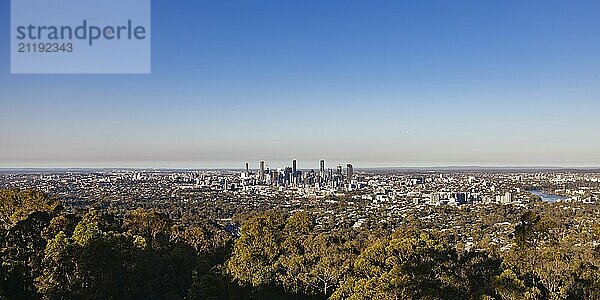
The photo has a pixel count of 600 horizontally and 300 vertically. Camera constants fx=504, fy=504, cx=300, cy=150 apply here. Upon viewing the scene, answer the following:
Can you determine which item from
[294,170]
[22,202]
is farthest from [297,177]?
[22,202]

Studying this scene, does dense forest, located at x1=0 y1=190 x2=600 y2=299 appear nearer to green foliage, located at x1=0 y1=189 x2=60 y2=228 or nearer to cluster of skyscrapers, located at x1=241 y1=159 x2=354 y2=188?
green foliage, located at x1=0 y1=189 x2=60 y2=228

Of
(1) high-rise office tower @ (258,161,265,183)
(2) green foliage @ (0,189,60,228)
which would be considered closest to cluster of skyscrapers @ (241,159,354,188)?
(1) high-rise office tower @ (258,161,265,183)

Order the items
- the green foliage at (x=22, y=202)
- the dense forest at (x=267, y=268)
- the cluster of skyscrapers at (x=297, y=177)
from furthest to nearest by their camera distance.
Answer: the cluster of skyscrapers at (x=297, y=177), the green foliage at (x=22, y=202), the dense forest at (x=267, y=268)

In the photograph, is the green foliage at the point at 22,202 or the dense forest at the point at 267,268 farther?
the green foliage at the point at 22,202

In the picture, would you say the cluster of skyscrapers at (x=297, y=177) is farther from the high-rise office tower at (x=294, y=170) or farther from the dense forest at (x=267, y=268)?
the dense forest at (x=267, y=268)

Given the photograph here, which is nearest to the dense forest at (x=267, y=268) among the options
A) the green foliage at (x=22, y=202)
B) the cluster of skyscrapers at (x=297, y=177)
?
the green foliage at (x=22, y=202)

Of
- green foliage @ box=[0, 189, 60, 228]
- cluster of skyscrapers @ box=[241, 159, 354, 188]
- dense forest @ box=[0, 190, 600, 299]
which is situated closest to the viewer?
dense forest @ box=[0, 190, 600, 299]

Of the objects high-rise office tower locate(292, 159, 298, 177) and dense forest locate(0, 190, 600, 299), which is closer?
dense forest locate(0, 190, 600, 299)

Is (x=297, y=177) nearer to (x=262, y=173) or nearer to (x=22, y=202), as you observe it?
(x=262, y=173)
